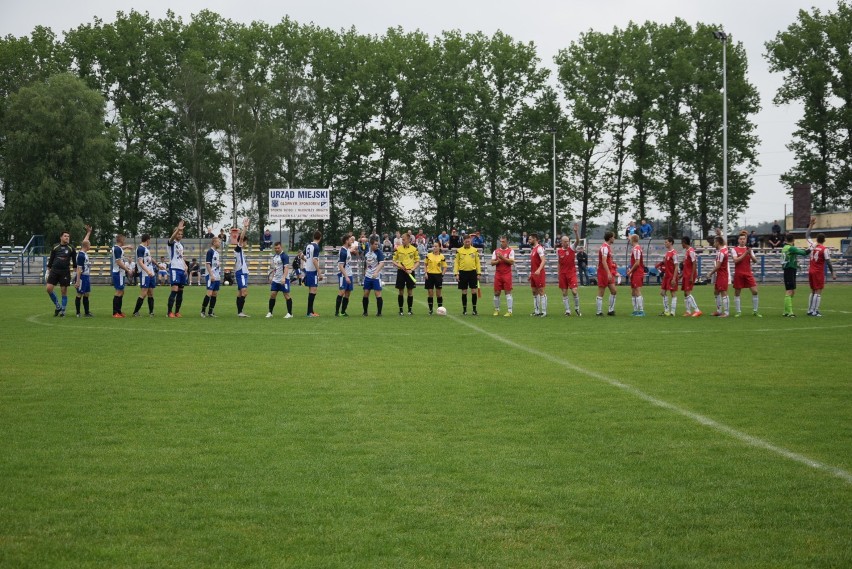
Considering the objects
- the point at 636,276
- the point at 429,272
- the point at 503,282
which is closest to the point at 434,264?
the point at 429,272

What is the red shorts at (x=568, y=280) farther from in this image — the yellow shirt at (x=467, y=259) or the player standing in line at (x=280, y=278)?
the player standing in line at (x=280, y=278)

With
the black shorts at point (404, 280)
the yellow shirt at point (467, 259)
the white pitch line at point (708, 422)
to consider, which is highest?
the yellow shirt at point (467, 259)


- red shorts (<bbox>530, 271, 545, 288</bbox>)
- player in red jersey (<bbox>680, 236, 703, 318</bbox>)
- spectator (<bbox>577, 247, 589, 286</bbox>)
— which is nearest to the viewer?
red shorts (<bbox>530, 271, 545, 288</bbox>)

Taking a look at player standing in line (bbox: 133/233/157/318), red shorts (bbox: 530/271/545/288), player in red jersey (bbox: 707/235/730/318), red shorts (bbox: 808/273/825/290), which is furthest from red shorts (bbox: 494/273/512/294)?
player standing in line (bbox: 133/233/157/318)

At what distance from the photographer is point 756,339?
704 inches

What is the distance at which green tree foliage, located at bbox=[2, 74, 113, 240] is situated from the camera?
206 ft

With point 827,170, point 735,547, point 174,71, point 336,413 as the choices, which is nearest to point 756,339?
point 336,413

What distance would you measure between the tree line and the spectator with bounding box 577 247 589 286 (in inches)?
898

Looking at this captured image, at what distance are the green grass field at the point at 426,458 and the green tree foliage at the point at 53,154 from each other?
169ft

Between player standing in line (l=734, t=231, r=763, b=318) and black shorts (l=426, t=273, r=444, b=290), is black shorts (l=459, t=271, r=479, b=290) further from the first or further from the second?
player standing in line (l=734, t=231, r=763, b=318)

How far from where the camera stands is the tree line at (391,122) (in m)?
68.1

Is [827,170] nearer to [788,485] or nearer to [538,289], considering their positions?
[538,289]

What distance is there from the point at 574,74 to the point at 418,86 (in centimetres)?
1162

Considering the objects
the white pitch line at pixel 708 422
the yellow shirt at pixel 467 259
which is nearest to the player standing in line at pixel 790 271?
the yellow shirt at pixel 467 259
